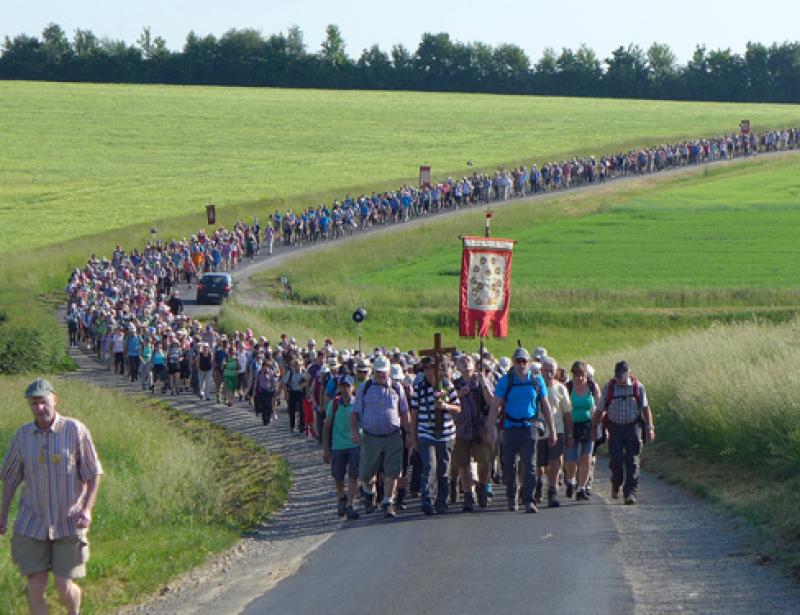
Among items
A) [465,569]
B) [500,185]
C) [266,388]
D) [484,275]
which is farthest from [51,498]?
[500,185]

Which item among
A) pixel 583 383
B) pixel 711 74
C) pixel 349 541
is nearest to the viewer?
pixel 349 541

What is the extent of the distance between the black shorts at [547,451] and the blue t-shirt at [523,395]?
742 millimetres

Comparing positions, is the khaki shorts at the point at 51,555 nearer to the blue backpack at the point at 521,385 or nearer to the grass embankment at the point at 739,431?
the grass embankment at the point at 739,431

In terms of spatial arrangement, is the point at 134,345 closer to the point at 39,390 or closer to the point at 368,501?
the point at 368,501

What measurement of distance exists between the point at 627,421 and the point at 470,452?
1657 millimetres

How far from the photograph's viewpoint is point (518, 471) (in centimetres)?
1708

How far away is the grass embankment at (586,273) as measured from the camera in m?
44.8

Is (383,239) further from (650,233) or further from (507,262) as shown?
(507,262)

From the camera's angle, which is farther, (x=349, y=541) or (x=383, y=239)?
(x=383, y=239)

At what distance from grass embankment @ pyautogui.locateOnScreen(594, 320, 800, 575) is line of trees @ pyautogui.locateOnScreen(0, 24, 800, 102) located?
120 meters

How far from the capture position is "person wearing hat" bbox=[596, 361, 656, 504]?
52.3 ft

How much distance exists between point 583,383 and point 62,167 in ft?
223

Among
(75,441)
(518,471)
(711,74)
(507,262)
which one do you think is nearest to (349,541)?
(518,471)

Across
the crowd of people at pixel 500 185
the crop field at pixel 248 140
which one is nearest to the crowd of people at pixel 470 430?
the crop field at pixel 248 140
